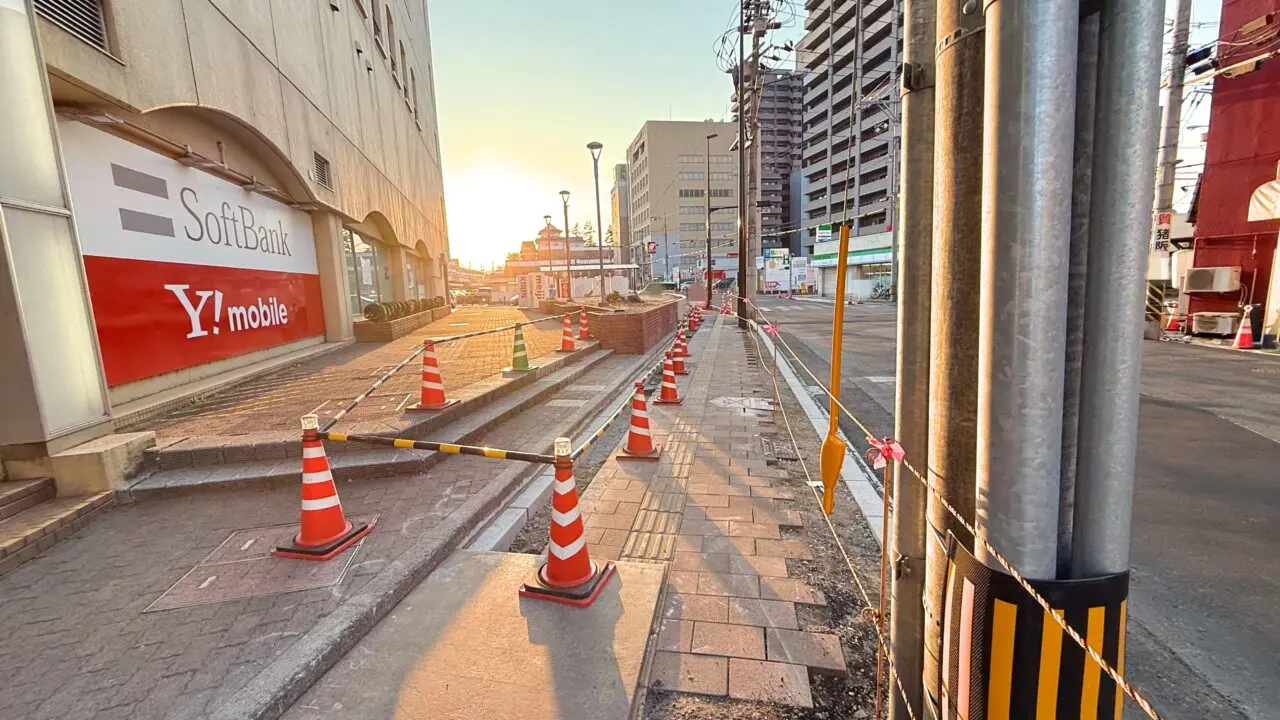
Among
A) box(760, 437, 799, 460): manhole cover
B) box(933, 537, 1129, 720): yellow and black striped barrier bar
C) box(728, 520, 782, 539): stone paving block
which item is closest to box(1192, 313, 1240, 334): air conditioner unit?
box(760, 437, 799, 460): manhole cover

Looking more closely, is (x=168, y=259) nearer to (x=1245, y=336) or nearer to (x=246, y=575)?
(x=246, y=575)

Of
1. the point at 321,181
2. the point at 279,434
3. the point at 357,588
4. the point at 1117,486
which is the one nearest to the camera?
the point at 1117,486

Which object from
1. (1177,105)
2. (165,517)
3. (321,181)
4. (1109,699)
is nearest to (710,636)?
(1109,699)

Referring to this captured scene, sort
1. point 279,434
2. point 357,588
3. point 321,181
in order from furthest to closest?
point 321,181 < point 279,434 < point 357,588

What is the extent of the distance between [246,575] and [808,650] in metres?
3.51

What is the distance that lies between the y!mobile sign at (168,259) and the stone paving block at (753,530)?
7.15 metres

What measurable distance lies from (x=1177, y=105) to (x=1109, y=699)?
19181 millimetres

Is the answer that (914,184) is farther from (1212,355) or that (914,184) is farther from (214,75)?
(1212,355)

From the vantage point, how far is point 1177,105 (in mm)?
13609

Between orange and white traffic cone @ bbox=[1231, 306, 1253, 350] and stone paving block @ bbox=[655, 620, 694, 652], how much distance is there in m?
16.9

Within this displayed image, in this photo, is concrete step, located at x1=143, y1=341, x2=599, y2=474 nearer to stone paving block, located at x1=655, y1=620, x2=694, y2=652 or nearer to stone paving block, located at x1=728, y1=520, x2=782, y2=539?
stone paving block, located at x1=728, y1=520, x2=782, y2=539

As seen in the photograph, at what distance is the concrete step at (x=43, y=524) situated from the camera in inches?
140

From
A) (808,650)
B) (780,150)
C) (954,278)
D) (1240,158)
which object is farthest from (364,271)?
(780,150)

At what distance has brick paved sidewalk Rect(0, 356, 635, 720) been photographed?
2.50 m
